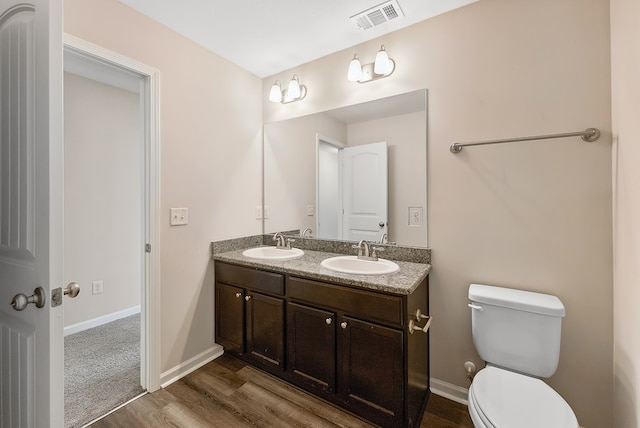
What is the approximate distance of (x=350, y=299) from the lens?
60.6 inches

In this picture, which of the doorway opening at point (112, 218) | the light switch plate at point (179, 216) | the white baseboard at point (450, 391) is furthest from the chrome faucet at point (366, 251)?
the doorway opening at point (112, 218)

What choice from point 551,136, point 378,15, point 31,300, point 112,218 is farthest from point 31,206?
point 112,218

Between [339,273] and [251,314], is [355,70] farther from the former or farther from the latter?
[251,314]

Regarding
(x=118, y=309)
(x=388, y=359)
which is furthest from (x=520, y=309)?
(x=118, y=309)

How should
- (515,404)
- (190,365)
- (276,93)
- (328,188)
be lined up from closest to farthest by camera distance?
(515,404), (190,365), (328,188), (276,93)

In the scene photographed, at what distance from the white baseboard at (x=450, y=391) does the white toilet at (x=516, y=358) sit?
14.8 inches

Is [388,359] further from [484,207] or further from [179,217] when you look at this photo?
[179,217]

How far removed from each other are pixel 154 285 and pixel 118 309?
160 centimetres

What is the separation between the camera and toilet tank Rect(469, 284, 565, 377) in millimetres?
1328

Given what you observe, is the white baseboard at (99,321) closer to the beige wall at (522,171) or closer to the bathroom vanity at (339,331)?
the bathroom vanity at (339,331)

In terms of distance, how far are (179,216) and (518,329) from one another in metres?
2.09

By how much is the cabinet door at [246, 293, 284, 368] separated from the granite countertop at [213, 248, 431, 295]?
23cm

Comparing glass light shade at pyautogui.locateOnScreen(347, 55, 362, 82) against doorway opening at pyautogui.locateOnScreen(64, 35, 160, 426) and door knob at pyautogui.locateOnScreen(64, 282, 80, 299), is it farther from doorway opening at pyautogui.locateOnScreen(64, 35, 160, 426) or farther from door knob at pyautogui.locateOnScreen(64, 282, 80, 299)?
door knob at pyautogui.locateOnScreen(64, 282, 80, 299)

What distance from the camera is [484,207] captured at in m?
1.64
